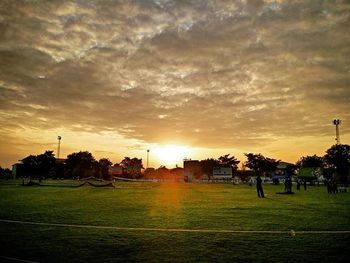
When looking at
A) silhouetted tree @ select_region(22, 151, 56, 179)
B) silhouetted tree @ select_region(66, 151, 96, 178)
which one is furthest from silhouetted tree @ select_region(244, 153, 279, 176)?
silhouetted tree @ select_region(22, 151, 56, 179)

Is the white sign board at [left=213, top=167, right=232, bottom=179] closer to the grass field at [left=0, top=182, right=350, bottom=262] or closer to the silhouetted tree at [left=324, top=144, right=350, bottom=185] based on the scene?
the silhouetted tree at [left=324, top=144, right=350, bottom=185]

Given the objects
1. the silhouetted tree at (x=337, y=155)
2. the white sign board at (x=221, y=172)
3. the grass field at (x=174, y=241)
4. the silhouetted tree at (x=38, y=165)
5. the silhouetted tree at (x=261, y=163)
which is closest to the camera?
the grass field at (x=174, y=241)

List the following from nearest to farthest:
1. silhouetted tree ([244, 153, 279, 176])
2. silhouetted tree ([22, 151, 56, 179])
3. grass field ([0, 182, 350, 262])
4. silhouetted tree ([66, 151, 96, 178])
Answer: grass field ([0, 182, 350, 262]) < silhouetted tree ([66, 151, 96, 178]) < silhouetted tree ([22, 151, 56, 179]) < silhouetted tree ([244, 153, 279, 176])

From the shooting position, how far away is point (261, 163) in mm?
167625

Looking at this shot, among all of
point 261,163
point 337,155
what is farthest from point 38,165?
point 337,155

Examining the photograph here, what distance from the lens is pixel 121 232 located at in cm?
1116

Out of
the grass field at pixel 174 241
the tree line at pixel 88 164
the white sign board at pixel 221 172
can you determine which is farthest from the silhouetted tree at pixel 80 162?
the grass field at pixel 174 241

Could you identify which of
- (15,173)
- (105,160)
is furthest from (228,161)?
(15,173)

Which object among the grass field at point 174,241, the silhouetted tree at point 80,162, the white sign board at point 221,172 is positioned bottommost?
the grass field at point 174,241

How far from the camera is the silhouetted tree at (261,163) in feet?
545

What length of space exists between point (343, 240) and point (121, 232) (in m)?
7.57

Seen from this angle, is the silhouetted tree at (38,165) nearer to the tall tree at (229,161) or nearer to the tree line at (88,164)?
the tree line at (88,164)

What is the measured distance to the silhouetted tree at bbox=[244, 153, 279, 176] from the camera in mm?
166250

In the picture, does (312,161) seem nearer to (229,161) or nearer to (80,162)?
(229,161)
